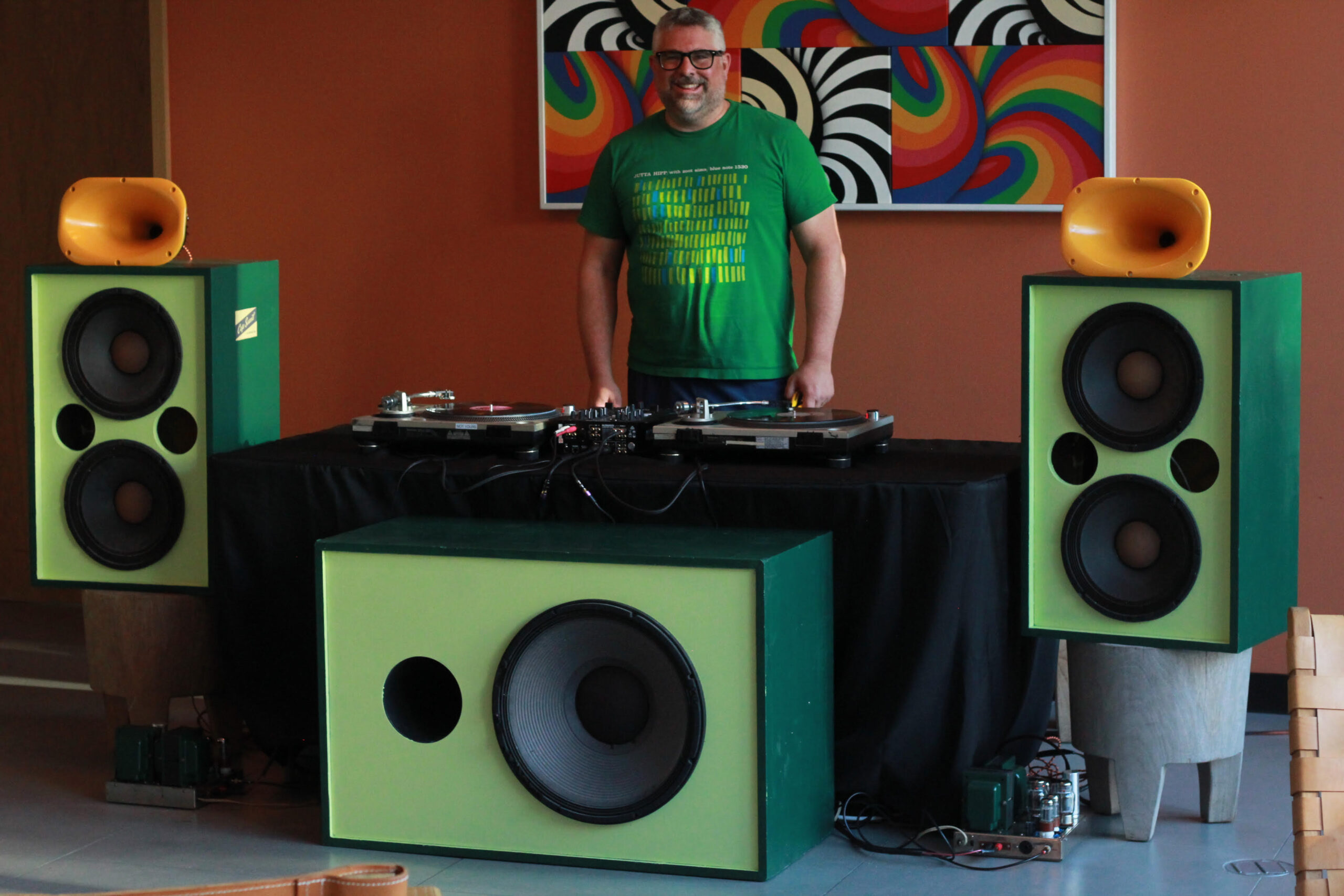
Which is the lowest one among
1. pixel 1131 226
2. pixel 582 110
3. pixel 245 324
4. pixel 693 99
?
pixel 245 324

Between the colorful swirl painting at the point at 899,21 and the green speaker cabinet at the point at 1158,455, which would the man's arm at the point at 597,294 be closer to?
the colorful swirl painting at the point at 899,21

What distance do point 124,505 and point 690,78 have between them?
1418 mm

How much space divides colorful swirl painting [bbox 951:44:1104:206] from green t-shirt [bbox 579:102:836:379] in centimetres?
62

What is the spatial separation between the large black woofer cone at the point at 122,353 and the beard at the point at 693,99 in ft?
3.59

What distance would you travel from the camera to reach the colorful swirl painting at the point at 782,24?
424 cm

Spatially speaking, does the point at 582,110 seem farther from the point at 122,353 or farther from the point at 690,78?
the point at 122,353

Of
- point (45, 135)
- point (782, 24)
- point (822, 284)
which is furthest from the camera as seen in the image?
point (45, 135)

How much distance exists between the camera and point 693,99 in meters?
3.61

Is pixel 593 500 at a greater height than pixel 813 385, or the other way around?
pixel 813 385

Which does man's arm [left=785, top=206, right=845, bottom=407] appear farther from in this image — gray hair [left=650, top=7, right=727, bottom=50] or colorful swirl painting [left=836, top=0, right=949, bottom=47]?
colorful swirl painting [left=836, top=0, right=949, bottom=47]

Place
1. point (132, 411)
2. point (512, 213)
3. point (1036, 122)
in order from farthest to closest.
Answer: point (512, 213)
point (1036, 122)
point (132, 411)

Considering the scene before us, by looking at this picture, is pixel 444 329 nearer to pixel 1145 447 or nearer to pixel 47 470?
pixel 47 470

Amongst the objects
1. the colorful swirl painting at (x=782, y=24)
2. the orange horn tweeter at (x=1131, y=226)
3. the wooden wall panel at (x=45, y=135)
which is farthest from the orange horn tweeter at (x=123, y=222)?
the orange horn tweeter at (x=1131, y=226)

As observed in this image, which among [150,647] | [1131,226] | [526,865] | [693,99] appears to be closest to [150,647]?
[150,647]
